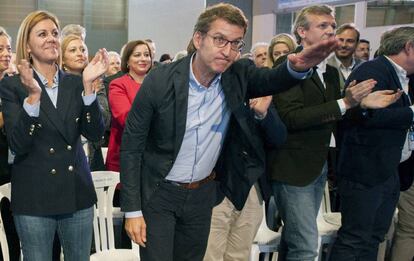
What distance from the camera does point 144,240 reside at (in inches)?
67.3

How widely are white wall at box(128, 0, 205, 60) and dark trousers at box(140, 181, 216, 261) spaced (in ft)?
16.0

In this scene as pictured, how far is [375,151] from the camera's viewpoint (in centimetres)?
236

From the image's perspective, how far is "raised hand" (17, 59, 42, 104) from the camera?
166 cm

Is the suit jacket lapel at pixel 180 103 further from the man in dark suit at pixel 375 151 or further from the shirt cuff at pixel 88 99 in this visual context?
the man in dark suit at pixel 375 151

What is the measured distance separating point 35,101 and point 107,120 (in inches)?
54.4

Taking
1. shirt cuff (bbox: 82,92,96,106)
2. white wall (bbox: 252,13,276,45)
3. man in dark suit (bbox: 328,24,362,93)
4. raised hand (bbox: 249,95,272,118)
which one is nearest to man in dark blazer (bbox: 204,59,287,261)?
raised hand (bbox: 249,95,272,118)

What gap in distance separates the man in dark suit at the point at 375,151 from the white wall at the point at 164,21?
4284 mm

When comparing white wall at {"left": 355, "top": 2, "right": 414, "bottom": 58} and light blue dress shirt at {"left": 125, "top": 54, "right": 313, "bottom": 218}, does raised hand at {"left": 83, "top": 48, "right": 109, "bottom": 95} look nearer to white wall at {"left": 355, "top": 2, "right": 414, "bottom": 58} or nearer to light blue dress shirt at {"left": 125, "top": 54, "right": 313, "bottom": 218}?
light blue dress shirt at {"left": 125, "top": 54, "right": 313, "bottom": 218}

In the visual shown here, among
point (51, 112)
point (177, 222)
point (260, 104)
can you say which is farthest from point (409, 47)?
point (51, 112)

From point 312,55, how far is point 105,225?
1.48m

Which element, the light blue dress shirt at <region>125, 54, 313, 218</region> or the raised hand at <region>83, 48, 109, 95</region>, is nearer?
the light blue dress shirt at <region>125, 54, 313, 218</region>

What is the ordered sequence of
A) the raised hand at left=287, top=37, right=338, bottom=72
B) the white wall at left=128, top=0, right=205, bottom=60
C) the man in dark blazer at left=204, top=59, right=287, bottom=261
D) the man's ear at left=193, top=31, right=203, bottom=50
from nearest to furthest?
1. the raised hand at left=287, top=37, right=338, bottom=72
2. the man's ear at left=193, top=31, right=203, bottom=50
3. the man in dark blazer at left=204, top=59, right=287, bottom=261
4. the white wall at left=128, top=0, right=205, bottom=60

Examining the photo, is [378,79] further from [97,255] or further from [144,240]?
[97,255]

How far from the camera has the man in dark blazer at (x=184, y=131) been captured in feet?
5.21
